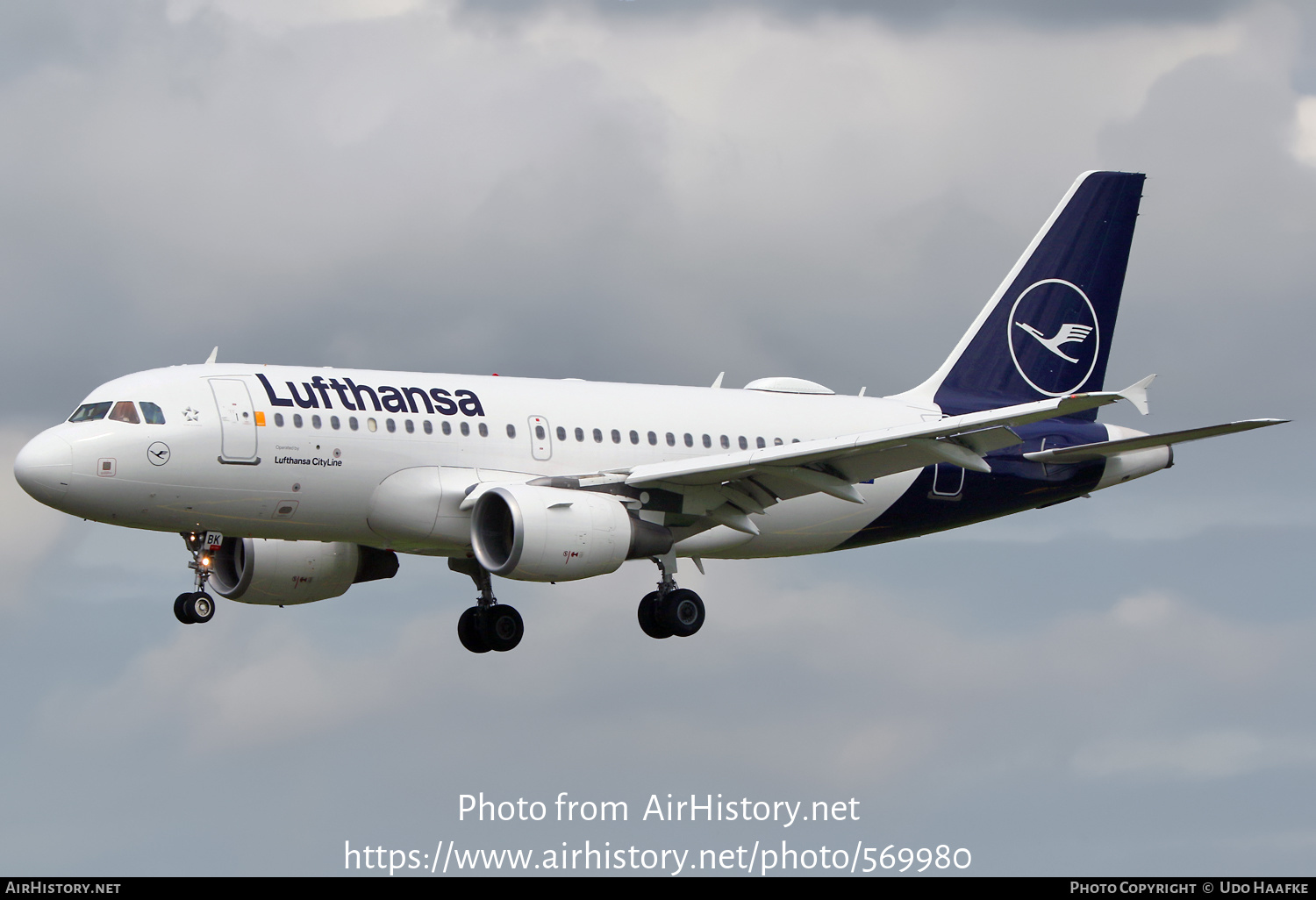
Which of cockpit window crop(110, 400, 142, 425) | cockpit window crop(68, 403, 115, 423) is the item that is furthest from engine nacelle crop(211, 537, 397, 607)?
cockpit window crop(110, 400, 142, 425)

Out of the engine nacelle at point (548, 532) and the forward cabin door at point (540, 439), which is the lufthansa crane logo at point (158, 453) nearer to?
the engine nacelle at point (548, 532)

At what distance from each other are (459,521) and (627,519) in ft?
10.9

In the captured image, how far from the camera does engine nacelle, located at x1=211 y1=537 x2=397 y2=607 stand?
1689 inches

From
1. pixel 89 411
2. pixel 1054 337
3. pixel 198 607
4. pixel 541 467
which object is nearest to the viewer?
pixel 89 411

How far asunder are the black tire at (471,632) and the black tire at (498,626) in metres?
0.13

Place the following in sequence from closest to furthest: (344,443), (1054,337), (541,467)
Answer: (344,443), (541,467), (1054,337)

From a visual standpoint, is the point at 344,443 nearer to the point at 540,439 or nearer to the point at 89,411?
the point at 540,439

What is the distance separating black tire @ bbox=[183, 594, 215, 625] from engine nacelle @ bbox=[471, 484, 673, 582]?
17.4 feet

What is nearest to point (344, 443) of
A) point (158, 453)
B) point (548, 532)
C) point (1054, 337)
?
point (158, 453)

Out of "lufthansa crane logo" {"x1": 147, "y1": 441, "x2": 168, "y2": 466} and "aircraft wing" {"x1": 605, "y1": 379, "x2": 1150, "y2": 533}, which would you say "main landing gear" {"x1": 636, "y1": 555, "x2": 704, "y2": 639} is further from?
"lufthansa crane logo" {"x1": 147, "y1": 441, "x2": 168, "y2": 466}

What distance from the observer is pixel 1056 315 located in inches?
1930

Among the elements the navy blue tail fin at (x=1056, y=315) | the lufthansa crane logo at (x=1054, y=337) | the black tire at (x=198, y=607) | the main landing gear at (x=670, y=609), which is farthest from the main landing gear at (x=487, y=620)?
the lufthansa crane logo at (x=1054, y=337)

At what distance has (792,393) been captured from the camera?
45.6 metres

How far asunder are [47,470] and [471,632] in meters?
10.9
